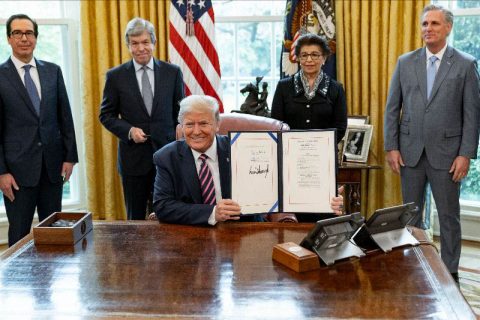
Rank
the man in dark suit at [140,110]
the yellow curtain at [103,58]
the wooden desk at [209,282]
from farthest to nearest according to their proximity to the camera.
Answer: the yellow curtain at [103,58]
the man in dark suit at [140,110]
the wooden desk at [209,282]

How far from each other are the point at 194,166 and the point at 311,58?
123 cm

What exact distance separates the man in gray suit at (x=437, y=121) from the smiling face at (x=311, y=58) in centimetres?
51

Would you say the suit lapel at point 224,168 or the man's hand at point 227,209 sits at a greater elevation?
the suit lapel at point 224,168

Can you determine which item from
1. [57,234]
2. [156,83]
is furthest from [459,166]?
[57,234]

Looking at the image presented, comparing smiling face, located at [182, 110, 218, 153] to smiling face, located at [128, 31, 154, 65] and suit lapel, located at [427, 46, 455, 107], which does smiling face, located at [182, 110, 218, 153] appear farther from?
suit lapel, located at [427, 46, 455, 107]

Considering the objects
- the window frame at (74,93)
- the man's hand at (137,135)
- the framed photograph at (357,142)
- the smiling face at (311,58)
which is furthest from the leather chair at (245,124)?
the window frame at (74,93)

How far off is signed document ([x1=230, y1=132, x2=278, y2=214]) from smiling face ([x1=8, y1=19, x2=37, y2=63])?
1578mm

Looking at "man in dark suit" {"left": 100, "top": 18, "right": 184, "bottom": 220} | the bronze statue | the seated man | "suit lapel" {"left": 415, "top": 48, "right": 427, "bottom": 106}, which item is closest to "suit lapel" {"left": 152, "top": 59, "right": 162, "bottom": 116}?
"man in dark suit" {"left": 100, "top": 18, "right": 184, "bottom": 220}

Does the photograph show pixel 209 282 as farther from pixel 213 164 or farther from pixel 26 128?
pixel 26 128

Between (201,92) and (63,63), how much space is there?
1.20 metres

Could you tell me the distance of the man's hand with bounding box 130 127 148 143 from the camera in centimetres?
334

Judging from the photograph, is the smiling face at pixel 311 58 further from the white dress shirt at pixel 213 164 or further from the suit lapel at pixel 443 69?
the white dress shirt at pixel 213 164

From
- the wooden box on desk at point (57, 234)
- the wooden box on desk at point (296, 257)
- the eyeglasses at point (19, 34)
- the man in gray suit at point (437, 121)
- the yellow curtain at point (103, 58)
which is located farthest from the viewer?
the yellow curtain at point (103, 58)

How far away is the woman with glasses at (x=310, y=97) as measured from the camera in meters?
3.34
